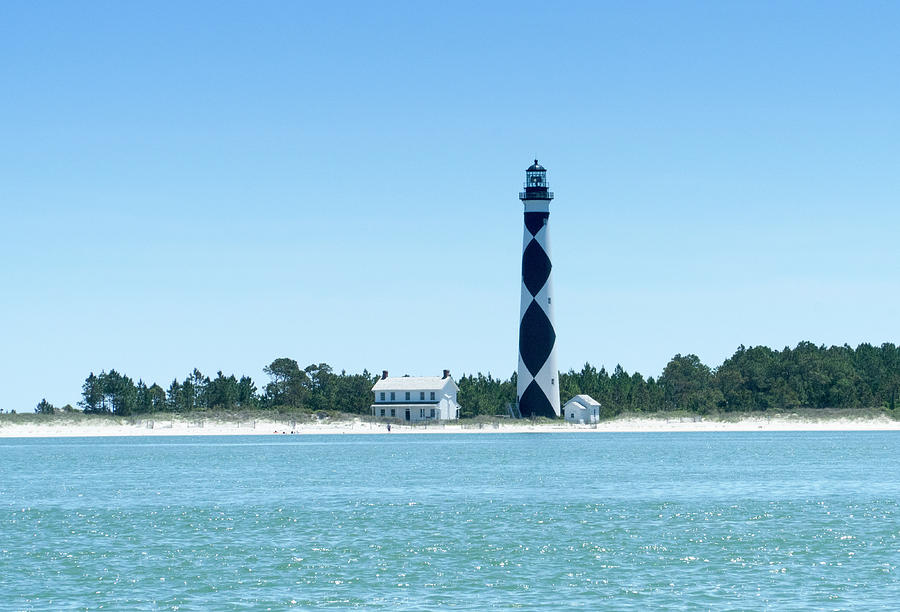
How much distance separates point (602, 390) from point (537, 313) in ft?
90.5

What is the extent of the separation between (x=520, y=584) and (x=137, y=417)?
11707 centimetres

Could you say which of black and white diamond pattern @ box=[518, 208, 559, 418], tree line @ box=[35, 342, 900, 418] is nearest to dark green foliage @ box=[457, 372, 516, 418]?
tree line @ box=[35, 342, 900, 418]

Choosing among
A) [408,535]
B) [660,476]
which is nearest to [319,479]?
[660,476]

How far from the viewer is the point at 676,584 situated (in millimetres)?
28203

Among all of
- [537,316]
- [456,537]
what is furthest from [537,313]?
[456,537]

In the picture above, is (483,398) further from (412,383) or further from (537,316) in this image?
(537,316)

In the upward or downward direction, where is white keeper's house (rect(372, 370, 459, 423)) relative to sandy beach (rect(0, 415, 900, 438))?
upward

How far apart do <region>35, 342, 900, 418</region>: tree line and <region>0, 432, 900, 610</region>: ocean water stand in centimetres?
6464

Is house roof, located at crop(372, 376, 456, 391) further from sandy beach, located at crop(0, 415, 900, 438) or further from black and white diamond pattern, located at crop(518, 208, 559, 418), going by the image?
black and white diamond pattern, located at crop(518, 208, 559, 418)

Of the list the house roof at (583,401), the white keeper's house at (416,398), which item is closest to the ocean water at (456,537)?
the house roof at (583,401)

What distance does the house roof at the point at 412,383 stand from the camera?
132 meters

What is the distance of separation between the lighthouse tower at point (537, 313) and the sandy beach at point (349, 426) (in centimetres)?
1225

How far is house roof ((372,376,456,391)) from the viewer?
13162 centimetres

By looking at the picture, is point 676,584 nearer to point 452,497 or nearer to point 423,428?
point 452,497
